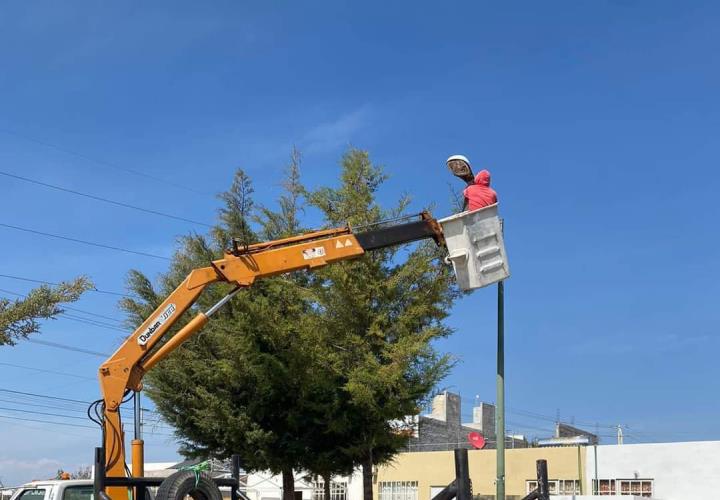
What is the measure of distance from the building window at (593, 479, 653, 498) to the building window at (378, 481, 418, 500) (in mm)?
8298

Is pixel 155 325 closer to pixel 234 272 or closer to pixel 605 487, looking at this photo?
pixel 234 272

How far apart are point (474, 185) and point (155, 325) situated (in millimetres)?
5350

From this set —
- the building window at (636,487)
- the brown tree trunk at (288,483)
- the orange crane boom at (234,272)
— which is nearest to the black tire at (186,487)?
the orange crane boom at (234,272)

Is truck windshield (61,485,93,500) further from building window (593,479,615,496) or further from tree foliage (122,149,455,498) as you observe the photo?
building window (593,479,615,496)

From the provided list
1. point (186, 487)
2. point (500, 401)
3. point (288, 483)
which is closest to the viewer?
point (186, 487)

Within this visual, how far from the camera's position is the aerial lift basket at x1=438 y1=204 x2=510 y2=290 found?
434 inches

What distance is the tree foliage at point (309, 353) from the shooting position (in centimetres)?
1775

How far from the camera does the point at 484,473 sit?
3466cm

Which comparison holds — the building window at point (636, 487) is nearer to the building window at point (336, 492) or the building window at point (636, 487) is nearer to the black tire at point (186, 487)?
the building window at point (336, 492)

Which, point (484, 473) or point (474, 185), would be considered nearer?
point (474, 185)

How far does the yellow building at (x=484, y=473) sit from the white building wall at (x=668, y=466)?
0.72m

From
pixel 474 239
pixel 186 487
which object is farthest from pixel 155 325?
pixel 186 487

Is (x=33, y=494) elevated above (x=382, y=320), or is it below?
below

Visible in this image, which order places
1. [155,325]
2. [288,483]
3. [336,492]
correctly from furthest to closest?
1. [336,492]
2. [288,483]
3. [155,325]
